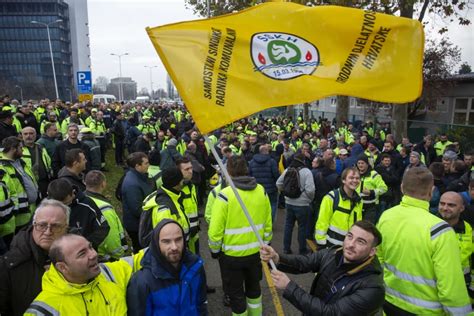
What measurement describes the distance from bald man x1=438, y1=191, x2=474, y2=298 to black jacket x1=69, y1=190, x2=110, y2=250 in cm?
337

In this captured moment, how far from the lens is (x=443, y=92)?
2527cm

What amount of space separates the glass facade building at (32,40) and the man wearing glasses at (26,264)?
327ft

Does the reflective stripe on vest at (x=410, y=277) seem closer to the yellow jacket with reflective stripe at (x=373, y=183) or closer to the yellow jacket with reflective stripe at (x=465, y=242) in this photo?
the yellow jacket with reflective stripe at (x=465, y=242)

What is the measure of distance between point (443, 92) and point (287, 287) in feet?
89.1

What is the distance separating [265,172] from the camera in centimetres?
740

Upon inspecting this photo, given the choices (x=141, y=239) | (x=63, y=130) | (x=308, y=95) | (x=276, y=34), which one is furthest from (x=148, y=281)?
(x=63, y=130)

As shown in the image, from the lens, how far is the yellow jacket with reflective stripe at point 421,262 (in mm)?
2707

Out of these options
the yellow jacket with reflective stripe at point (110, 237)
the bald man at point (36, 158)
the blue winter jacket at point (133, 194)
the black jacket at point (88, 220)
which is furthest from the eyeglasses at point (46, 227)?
the bald man at point (36, 158)

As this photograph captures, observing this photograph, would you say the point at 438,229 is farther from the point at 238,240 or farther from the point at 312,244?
the point at 312,244

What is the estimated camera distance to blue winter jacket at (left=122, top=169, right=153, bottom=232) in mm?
4949

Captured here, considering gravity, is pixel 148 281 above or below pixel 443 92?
below

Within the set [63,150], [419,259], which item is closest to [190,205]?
[419,259]

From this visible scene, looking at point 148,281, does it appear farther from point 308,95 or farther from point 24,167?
point 24,167

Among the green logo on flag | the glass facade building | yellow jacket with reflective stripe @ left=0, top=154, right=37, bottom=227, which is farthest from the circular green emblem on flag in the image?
the glass facade building
